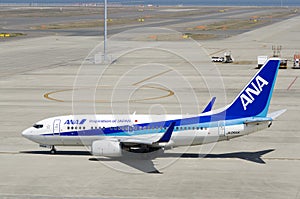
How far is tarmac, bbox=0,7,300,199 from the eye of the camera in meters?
42.8

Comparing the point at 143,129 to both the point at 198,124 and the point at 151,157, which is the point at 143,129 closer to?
the point at 151,157

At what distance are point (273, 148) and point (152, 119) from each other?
12.1 metres

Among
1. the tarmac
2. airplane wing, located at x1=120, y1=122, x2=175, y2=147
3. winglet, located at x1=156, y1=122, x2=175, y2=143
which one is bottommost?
the tarmac

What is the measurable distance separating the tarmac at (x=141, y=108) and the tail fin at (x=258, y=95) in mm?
3946

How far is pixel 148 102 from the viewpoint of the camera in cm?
7931

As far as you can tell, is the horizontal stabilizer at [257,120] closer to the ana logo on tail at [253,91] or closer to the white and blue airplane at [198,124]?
the white and blue airplane at [198,124]

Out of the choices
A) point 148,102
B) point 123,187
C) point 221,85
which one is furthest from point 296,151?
point 221,85

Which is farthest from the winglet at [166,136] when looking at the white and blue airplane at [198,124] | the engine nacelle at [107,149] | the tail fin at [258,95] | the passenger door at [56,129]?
the passenger door at [56,129]

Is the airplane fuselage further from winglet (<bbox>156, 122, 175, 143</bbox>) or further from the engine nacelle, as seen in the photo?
winglet (<bbox>156, 122, 175, 143</bbox>)

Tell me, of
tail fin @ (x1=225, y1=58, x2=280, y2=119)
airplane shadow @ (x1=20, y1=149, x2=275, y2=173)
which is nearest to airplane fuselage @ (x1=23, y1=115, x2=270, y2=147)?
tail fin @ (x1=225, y1=58, x2=280, y2=119)

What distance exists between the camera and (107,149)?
46.7m

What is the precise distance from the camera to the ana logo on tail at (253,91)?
48062 mm

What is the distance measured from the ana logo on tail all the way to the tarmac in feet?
15.6

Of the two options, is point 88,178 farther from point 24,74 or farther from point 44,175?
point 24,74
